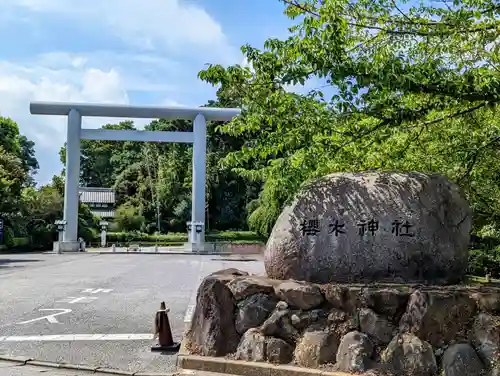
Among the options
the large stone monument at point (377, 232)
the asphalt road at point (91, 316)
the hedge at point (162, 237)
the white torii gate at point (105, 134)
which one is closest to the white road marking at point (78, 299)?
the asphalt road at point (91, 316)

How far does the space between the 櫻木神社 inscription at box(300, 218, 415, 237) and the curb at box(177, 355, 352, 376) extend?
1508mm

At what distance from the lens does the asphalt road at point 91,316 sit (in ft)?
21.2

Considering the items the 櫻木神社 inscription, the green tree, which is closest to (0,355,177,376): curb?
the 櫻木神社 inscription

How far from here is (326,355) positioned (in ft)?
17.0

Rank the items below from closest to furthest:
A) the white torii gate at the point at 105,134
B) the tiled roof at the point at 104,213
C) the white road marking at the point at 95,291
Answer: the white road marking at the point at 95,291
the white torii gate at the point at 105,134
the tiled roof at the point at 104,213

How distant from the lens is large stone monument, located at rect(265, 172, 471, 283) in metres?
5.71

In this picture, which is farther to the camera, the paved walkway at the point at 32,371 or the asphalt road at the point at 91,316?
the asphalt road at the point at 91,316

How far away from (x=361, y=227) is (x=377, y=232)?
18cm

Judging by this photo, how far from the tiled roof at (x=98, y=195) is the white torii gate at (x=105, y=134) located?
19.9 metres

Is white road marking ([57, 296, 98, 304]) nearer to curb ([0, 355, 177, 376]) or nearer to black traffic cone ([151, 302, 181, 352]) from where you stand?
curb ([0, 355, 177, 376])

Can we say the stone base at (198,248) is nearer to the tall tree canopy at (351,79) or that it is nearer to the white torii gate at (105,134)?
the white torii gate at (105,134)

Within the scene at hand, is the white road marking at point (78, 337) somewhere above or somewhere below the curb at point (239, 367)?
below

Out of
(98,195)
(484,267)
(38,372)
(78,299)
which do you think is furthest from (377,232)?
(98,195)

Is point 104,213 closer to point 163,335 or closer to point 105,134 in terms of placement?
point 105,134
